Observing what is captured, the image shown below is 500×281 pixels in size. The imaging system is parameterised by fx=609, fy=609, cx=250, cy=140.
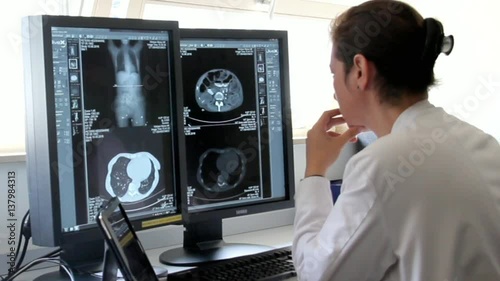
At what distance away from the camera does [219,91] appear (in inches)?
65.3

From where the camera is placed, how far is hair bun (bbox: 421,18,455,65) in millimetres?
1198

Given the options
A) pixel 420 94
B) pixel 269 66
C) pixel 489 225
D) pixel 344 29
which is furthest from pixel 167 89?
pixel 489 225

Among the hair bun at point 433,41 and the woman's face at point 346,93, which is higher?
the hair bun at point 433,41

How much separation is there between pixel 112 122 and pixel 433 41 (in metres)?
0.74

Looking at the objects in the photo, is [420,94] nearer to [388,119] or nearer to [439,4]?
[388,119]

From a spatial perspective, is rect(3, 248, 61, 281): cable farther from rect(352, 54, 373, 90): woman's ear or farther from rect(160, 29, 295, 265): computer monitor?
rect(352, 54, 373, 90): woman's ear

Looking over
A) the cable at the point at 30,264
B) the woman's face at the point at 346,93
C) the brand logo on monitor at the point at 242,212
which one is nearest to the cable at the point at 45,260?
the cable at the point at 30,264

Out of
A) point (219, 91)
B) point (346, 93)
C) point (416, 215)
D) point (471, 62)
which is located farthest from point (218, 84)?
point (471, 62)

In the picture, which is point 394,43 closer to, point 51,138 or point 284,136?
point 284,136

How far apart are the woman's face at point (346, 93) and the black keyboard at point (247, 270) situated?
41cm

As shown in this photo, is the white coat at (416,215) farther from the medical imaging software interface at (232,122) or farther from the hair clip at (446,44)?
the medical imaging software interface at (232,122)

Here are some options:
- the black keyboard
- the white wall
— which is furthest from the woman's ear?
the white wall

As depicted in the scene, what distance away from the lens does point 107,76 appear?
1428mm

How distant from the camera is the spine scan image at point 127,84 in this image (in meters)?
1.45
